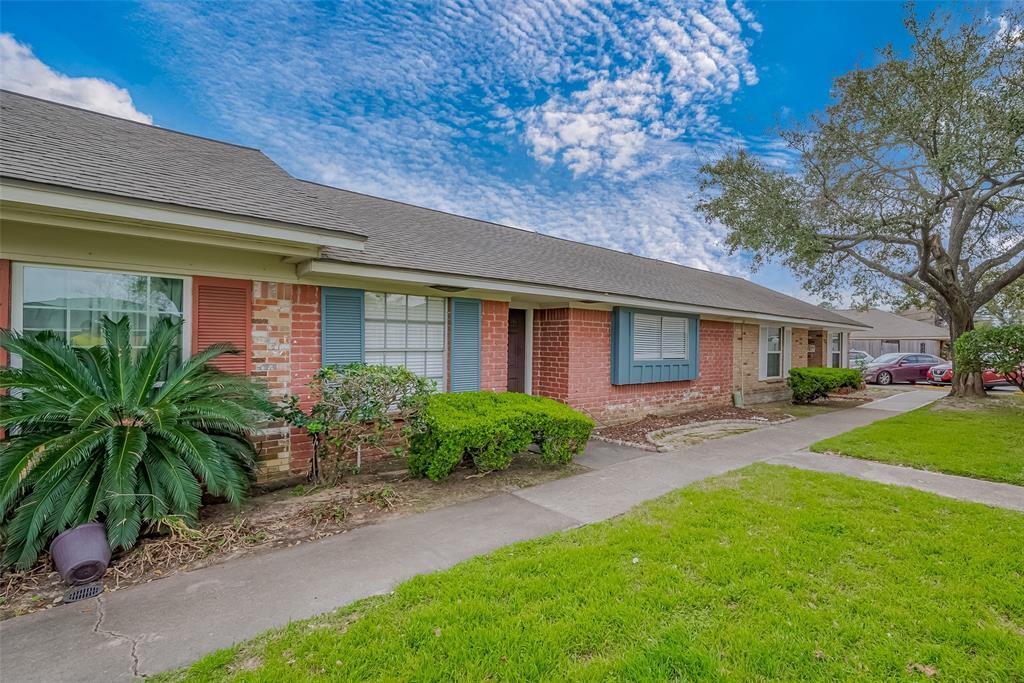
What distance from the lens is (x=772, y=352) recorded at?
48.9ft

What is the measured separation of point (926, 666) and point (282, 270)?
6.63 m

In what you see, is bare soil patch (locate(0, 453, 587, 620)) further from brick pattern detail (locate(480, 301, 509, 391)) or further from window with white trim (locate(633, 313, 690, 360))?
window with white trim (locate(633, 313, 690, 360))

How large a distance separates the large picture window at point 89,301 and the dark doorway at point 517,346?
5815mm

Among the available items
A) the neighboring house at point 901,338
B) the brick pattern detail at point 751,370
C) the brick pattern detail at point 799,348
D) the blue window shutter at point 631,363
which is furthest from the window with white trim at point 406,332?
the neighboring house at point 901,338

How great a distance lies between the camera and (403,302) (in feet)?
22.5

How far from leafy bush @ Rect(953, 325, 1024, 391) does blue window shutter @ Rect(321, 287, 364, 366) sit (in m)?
15.2

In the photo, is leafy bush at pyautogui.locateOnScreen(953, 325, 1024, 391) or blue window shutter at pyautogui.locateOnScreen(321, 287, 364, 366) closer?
blue window shutter at pyautogui.locateOnScreen(321, 287, 364, 366)

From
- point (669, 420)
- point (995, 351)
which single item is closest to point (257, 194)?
point (669, 420)

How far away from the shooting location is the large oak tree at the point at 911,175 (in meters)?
10.5

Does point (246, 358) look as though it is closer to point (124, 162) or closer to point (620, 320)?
point (124, 162)

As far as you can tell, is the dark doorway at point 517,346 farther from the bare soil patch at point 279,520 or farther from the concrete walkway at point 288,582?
the concrete walkway at point 288,582

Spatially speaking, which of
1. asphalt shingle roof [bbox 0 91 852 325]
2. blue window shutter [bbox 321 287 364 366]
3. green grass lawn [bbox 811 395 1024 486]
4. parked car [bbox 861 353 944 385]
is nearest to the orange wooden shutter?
blue window shutter [bbox 321 287 364 366]

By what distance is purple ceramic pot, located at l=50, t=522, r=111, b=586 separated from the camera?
3.23 m

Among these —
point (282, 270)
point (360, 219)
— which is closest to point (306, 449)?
point (282, 270)
